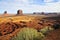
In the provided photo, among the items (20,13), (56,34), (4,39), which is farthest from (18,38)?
(20,13)

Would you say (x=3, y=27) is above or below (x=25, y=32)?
below

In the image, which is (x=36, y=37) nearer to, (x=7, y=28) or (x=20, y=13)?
(x=7, y=28)

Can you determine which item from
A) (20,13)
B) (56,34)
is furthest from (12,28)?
(20,13)

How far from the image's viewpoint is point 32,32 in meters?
23.4

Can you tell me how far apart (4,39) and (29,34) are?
16.1 meters

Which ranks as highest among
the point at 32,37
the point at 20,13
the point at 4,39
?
the point at 32,37

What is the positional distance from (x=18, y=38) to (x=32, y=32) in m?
2.57

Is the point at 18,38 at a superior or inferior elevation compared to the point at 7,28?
superior

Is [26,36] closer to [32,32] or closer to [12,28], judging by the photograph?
[32,32]

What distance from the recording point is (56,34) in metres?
17.5

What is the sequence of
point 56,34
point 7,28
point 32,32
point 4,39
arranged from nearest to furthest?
1. point 56,34
2. point 32,32
3. point 4,39
4. point 7,28

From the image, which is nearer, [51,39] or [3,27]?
[51,39]

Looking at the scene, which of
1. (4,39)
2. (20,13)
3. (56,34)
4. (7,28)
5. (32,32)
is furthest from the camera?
(20,13)

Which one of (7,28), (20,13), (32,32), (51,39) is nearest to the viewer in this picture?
(51,39)
